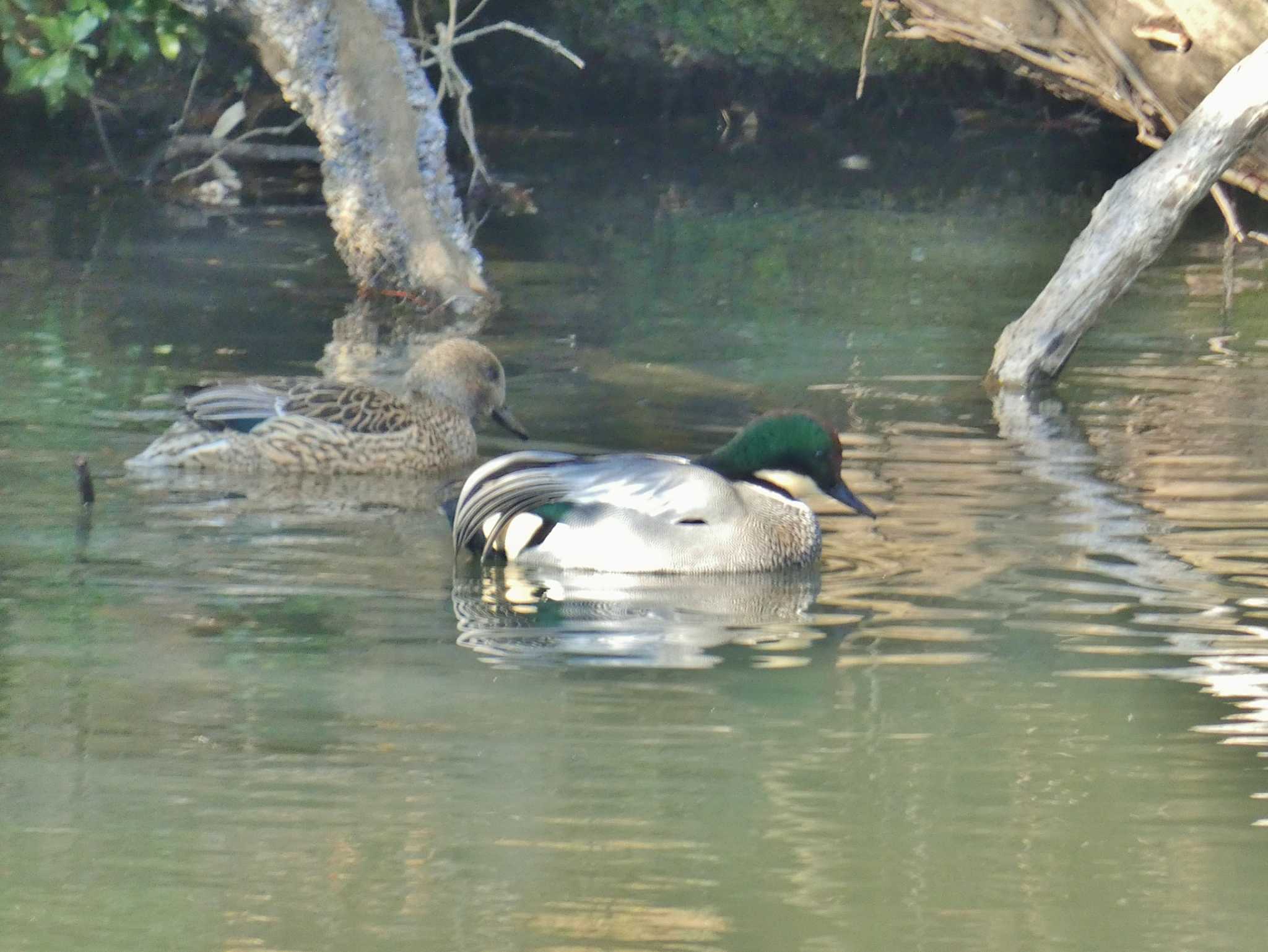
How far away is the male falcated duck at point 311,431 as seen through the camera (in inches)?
351

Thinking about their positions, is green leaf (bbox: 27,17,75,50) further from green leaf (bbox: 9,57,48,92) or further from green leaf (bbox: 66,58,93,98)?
green leaf (bbox: 66,58,93,98)

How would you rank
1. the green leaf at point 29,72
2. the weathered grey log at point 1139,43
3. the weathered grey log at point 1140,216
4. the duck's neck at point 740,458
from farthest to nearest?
the green leaf at point 29,72 → the weathered grey log at point 1139,43 → the weathered grey log at point 1140,216 → the duck's neck at point 740,458

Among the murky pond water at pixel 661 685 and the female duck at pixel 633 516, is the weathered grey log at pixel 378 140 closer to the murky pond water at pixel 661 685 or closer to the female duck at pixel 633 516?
the murky pond water at pixel 661 685

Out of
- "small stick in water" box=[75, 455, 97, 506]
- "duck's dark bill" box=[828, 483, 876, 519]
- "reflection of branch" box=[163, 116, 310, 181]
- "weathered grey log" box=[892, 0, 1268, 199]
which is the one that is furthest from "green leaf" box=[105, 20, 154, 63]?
"duck's dark bill" box=[828, 483, 876, 519]

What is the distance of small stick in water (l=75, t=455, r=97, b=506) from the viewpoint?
8133 millimetres

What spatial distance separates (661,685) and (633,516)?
1269mm

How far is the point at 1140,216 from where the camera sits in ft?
34.5

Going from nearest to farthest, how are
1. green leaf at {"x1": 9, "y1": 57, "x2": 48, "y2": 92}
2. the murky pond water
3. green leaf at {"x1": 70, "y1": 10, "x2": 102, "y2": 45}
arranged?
the murky pond water → green leaf at {"x1": 70, "y1": 10, "x2": 102, "y2": 45} → green leaf at {"x1": 9, "y1": 57, "x2": 48, "y2": 92}

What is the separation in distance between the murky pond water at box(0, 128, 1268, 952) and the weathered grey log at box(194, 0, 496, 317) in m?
1.47

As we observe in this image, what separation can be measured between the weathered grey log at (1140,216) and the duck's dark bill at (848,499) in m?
3.17

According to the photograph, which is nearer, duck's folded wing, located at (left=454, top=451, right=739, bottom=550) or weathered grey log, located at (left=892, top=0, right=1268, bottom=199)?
duck's folded wing, located at (left=454, top=451, right=739, bottom=550)

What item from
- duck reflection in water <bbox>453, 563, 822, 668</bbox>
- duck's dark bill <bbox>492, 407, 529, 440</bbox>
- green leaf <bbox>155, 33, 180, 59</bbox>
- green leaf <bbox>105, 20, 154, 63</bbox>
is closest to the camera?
duck reflection in water <bbox>453, 563, 822, 668</bbox>

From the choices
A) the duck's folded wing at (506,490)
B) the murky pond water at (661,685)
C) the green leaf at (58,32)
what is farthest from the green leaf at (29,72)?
the duck's folded wing at (506,490)

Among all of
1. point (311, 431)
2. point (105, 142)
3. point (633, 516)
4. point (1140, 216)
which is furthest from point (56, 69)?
point (633, 516)
